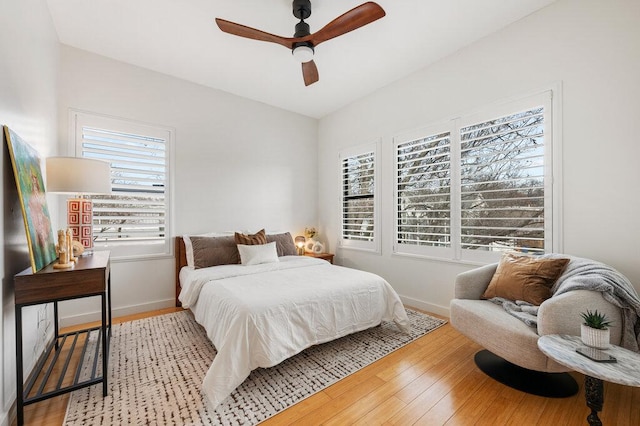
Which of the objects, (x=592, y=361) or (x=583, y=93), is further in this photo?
(x=583, y=93)

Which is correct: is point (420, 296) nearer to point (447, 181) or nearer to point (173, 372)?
point (447, 181)

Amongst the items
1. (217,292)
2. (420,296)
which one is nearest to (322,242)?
(420,296)

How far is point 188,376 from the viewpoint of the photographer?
2.03 metres

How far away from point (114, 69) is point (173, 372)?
10.8ft

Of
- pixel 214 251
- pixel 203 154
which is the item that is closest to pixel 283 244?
pixel 214 251

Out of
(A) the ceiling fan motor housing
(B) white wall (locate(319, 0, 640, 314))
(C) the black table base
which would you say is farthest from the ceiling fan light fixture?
(C) the black table base

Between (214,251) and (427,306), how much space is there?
2653 mm

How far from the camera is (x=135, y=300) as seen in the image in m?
3.30

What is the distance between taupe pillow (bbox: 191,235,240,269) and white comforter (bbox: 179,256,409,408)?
0.48ft

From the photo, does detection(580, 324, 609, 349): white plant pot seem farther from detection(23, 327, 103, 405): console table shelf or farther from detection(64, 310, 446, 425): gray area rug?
detection(23, 327, 103, 405): console table shelf

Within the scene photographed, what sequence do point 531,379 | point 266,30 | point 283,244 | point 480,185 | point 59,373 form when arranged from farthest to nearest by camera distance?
1. point 283,244
2. point 480,185
3. point 266,30
4. point 59,373
5. point 531,379

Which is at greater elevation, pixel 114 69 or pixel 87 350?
pixel 114 69

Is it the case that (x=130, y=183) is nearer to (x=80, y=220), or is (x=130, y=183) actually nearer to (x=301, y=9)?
(x=80, y=220)

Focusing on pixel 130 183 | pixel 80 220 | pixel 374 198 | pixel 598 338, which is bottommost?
pixel 598 338
